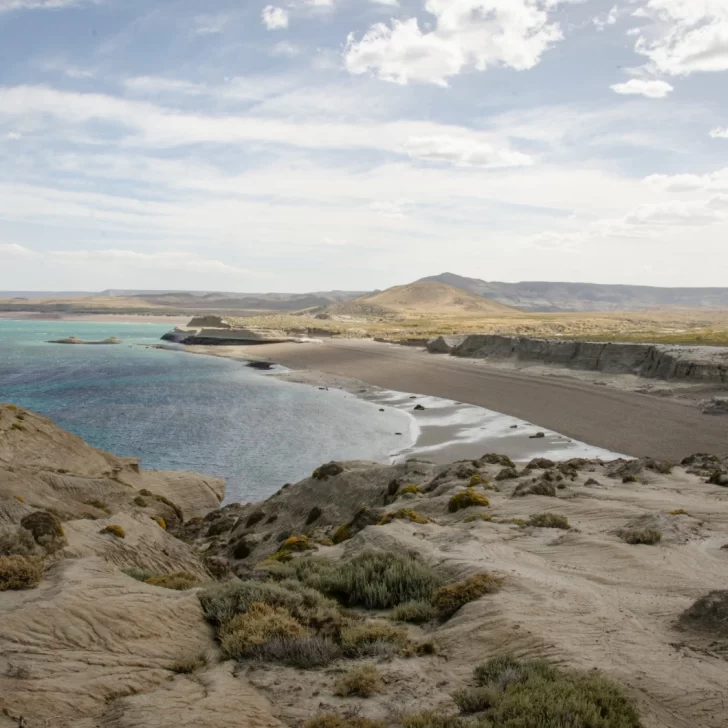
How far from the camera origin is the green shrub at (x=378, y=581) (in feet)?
37.3

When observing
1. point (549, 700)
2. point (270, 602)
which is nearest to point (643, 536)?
point (549, 700)

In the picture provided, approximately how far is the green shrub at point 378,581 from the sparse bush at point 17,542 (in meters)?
5.34

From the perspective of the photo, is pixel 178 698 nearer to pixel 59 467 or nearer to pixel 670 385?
pixel 59 467

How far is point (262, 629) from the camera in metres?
9.20

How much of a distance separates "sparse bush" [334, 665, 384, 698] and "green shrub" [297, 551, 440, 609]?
126 inches

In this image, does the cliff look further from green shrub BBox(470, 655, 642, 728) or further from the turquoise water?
the turquoise water

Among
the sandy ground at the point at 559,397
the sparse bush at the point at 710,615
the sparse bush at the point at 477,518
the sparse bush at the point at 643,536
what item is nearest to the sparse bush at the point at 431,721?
the sparse bush at the point at 710,615

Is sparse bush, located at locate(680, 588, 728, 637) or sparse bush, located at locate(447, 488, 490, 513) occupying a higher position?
sparse bush, located at locate(680, 588, 728, 637)

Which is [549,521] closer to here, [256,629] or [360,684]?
[256,629]

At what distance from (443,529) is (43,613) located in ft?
35.1

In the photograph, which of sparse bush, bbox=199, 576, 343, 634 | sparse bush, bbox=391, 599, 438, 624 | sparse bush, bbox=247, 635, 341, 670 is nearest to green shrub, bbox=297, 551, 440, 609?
sparse bush, bbox=391, 599, 438, 624

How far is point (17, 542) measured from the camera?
437 inches

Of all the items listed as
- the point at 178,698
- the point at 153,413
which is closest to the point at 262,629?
the point at 178,698

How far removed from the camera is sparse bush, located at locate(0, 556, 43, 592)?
9.36 metres
